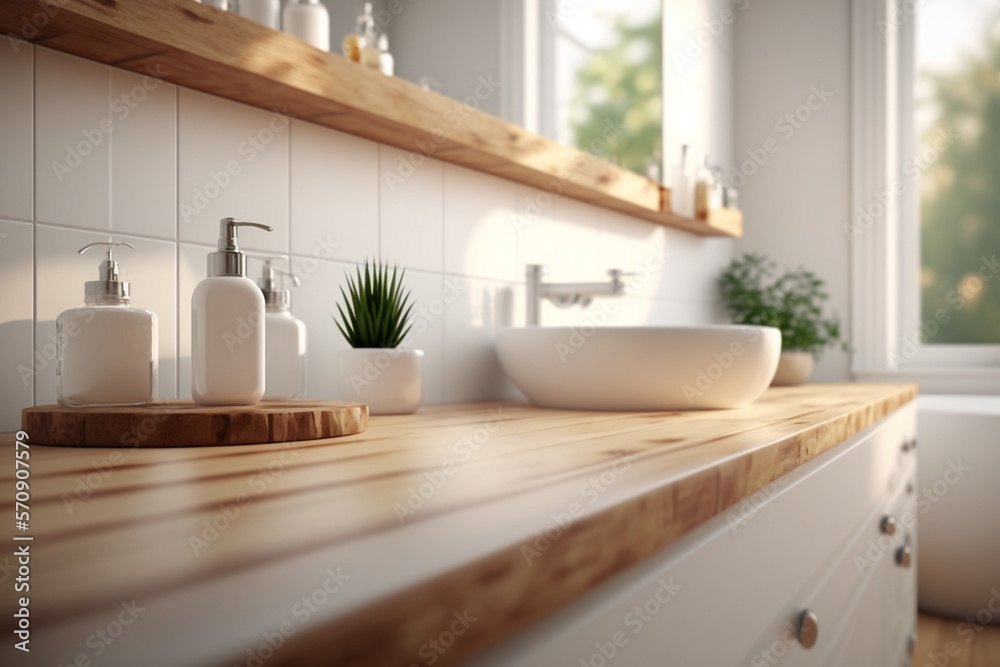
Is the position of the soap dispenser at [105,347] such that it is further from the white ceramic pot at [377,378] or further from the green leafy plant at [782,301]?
the green leafy plant at [782,301]

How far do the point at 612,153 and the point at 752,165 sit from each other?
1177mm

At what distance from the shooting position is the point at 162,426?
0.68 metres

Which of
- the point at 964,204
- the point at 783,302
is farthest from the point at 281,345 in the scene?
the point at 964,204

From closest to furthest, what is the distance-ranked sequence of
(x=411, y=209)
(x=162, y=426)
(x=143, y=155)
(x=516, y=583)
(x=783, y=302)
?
(x=516, y=583) → (x=162, y=426) → (x=143, y=155) → (x=411, y=209) → (x=783, y=302)

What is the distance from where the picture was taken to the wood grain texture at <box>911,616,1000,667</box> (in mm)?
1924

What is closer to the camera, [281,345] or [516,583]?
[516,583]

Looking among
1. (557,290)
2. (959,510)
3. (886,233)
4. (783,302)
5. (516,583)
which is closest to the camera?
(516,583)

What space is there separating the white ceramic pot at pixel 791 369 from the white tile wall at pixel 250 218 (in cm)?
60

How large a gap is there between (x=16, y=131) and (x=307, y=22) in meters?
0.39

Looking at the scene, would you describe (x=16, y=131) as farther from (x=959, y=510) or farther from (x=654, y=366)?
(x=959, y=510)

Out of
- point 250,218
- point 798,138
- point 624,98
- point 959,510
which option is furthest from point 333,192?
point 798,138

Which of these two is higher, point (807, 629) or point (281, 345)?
point (281, 345)

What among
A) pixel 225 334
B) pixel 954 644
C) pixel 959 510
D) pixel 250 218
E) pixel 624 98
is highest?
pixel 624 98

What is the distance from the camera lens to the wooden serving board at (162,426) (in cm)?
68
